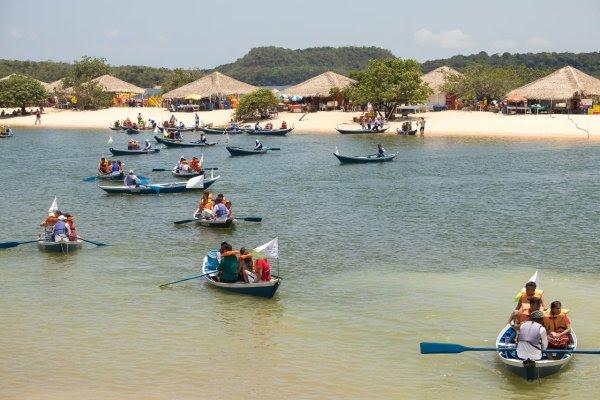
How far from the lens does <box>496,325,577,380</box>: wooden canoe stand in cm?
1241

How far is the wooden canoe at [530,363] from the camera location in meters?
12.4

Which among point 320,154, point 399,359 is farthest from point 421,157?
point 399,359

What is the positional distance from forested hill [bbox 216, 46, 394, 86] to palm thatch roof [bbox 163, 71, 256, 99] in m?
96.4

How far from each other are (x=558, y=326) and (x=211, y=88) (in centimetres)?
6566

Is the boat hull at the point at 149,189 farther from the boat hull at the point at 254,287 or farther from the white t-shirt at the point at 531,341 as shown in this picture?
the white t-shirt at the point at 531,341

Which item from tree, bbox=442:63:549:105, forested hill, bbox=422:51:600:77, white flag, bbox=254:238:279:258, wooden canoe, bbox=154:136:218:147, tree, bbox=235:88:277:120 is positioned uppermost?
forested hill, bbox=422:51:600:77

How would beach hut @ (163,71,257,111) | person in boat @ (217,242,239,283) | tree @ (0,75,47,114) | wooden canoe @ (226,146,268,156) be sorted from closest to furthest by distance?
1. person in boat @ (217,242,239,283)
2. wooden canoe @ (226,146,268,156)
3. beach hut @ (163,71,257,111)
4. tree @ (0,75,47,114)

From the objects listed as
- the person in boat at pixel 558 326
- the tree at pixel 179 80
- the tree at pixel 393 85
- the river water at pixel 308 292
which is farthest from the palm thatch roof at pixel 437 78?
the person in boat at pixel 558 326

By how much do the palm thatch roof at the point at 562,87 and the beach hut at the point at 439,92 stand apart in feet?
24.2

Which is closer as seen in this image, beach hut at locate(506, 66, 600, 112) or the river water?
the river water

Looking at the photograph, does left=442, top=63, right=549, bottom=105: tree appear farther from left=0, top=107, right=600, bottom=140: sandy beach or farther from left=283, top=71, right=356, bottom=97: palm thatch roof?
left=283, top=71, right=356, bottom=97: palm thatch roof

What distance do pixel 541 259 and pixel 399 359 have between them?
806 centimetres

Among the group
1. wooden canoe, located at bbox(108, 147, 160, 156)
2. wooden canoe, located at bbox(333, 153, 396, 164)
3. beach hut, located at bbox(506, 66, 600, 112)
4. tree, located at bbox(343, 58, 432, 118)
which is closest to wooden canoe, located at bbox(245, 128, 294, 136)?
tree, located at bbox(343, 58, 432, 118)

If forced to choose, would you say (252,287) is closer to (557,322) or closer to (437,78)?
(557,322)
